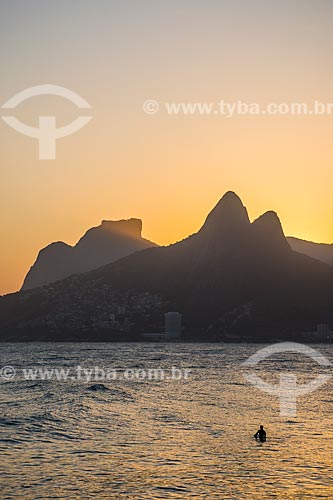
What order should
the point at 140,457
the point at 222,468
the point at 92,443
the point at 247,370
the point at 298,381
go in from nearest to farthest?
1. the point at 222,468
2. the point at 140,457
3. the point at 92,443
4. the point at 298,381
5. the point at 247,370

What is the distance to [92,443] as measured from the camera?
61.6 metres


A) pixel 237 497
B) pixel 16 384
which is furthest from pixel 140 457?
pixel 16 384

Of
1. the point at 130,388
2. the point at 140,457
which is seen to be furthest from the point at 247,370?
the point at 140,457

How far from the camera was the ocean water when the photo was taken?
45.8 metres

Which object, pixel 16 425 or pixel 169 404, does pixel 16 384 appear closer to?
pixel 169 404

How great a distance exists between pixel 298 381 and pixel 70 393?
158 feet

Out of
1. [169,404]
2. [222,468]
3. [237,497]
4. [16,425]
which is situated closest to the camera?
[237,497]

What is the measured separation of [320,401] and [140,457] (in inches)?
1803

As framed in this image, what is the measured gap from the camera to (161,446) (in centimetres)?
5956

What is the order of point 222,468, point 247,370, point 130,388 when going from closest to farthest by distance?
1. point 222,468
2. point 130,388
3. point 247,370

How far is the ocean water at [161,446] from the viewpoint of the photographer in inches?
1802

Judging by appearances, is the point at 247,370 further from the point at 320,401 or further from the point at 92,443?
the point at 92,443

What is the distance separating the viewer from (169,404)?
89.8 metres

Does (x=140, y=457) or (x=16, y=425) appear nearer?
(x=140, y=457)
